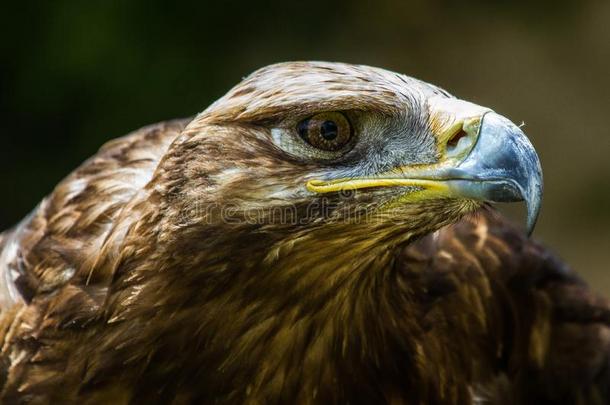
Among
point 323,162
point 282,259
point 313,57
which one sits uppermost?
point 323,162

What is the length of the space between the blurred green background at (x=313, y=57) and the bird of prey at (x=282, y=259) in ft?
13.4

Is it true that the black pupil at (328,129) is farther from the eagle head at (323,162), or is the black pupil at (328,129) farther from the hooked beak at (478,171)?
the hooked beak at (478,171)

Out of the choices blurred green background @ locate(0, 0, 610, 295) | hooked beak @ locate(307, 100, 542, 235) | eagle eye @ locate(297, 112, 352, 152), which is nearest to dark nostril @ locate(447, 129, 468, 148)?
hooked beak @ locate(307, 100, 542, 235)

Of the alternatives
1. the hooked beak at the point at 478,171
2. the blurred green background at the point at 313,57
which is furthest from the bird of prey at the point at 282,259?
the blurred green background at the point at 313,57

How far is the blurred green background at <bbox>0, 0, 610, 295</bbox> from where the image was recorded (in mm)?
7844

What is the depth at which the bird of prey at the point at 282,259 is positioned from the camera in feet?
9.96

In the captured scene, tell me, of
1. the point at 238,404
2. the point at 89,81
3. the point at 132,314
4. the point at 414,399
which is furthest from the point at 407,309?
the point at 89,81

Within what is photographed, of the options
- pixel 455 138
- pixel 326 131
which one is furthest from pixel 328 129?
pixel 455 138

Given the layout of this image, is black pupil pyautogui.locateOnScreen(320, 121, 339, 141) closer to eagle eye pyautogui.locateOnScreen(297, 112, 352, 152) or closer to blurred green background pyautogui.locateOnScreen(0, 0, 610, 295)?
eagle eye pyautogui.locateOnScreen(297, 112, 352, 152)

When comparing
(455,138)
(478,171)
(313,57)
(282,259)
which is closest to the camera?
(478,171)

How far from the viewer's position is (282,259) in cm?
318

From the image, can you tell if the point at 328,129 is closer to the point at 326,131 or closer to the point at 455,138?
the point at 326,131

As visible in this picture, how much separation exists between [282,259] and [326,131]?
397mm

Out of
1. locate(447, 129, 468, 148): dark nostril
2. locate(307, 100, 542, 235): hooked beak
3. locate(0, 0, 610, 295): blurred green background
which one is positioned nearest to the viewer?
locate(307, 100, 542, 235): hooked beak
